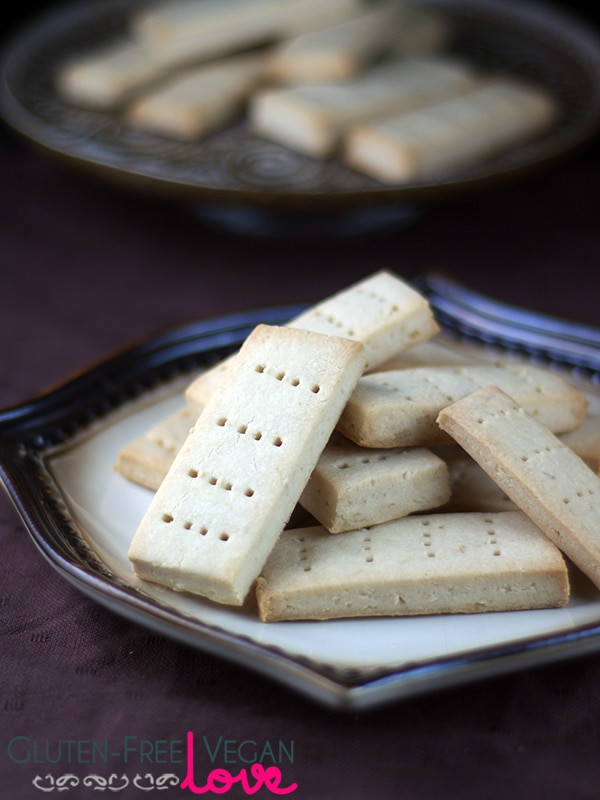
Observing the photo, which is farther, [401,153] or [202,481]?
[401,153]

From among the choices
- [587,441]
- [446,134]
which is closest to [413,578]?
[587,441]

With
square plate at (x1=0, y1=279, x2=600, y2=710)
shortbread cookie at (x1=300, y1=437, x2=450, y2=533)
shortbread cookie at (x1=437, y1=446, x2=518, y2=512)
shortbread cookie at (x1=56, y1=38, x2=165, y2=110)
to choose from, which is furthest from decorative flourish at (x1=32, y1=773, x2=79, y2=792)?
shortbread cookie at (x1=56, y1=38, x2=165, y2=110)

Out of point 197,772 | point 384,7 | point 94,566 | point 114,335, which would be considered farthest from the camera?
point 384,7

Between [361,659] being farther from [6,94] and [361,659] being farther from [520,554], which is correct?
[6,94]

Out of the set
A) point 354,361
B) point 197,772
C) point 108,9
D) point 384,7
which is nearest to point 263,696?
point 197,772

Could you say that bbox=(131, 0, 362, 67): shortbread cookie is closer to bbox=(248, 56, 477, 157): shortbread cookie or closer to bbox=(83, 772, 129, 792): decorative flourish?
bbox=(248, 56, 477, 157): shortbread cookie

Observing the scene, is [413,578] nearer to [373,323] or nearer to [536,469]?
[536,469]

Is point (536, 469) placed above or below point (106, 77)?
below
